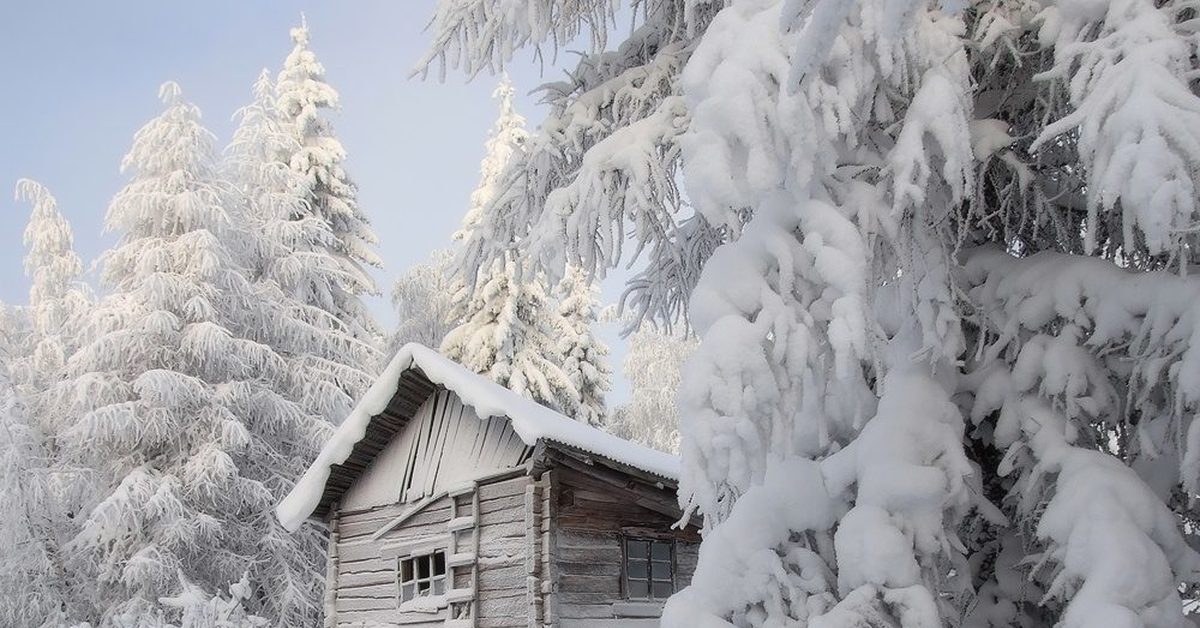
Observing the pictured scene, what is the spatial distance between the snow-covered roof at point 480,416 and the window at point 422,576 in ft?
5.20

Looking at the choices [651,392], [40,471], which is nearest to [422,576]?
[40,471]

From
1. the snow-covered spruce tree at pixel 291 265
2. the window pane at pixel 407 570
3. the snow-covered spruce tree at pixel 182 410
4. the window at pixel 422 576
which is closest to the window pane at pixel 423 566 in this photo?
the window at pixel 422 576

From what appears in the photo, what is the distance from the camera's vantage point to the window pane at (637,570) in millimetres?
12742

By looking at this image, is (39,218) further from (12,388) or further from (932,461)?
(932,461)

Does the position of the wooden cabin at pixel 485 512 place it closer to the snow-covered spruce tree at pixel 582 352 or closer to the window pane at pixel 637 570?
the window pane at pixel 637 570

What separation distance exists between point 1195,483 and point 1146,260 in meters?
1.07

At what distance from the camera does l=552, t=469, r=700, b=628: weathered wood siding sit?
1195cm

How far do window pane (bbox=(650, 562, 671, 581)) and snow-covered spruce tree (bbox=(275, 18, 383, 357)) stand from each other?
528 inches

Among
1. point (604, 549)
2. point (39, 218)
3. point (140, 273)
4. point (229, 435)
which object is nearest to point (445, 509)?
point (604, 549)

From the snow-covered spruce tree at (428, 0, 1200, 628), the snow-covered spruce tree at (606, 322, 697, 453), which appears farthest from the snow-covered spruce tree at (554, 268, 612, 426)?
the snow-covered spruce tree at (428, 0, 1200, 628)

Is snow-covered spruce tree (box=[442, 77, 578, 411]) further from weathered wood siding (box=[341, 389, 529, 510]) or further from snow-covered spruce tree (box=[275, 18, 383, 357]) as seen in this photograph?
weathered wood siding (box=[341, 389, 529, 510])

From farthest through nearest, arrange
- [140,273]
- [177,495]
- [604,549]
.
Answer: [140,273], [177,495], [604,549]

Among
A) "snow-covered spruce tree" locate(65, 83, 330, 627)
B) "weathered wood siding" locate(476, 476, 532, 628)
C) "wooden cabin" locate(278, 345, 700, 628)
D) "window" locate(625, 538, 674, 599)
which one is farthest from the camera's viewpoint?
"snow-covered spruce tree" locate(65, 83, 330, 627)

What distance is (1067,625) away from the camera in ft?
11.4
